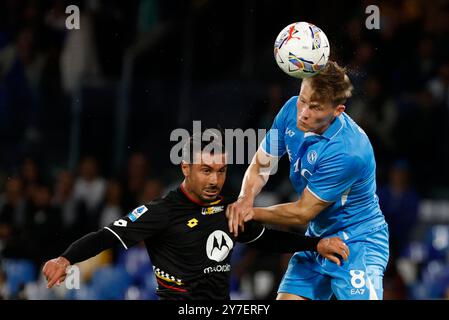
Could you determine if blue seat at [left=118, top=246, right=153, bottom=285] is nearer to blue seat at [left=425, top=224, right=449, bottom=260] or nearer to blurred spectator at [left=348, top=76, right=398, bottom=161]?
blurred spectator at [left=348, top=76, right=398, bottom=161]

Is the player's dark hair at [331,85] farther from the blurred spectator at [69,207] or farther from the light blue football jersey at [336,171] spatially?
the blurred spectator at [69,207]

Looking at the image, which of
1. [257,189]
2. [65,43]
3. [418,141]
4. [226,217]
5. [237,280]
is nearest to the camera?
[226,217]

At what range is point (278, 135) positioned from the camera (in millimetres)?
7094

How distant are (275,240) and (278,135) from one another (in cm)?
85

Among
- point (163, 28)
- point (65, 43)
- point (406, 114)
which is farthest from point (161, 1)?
point (406, 114)

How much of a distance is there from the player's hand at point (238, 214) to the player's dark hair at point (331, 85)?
812 mm

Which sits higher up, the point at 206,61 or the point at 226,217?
the point at 206,61

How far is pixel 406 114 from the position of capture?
1094 cm

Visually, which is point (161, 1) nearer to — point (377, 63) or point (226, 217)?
point (377, 63)

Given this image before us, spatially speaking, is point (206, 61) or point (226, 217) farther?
point (206, 61)

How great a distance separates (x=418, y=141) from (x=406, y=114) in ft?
1.04

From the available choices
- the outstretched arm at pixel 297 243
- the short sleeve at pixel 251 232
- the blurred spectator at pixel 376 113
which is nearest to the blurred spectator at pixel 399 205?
the blurred spectator at pixel 376 113

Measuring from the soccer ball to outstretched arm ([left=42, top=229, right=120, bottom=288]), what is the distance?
5.36ft

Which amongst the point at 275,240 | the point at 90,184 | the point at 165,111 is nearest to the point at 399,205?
the point at 165,111
